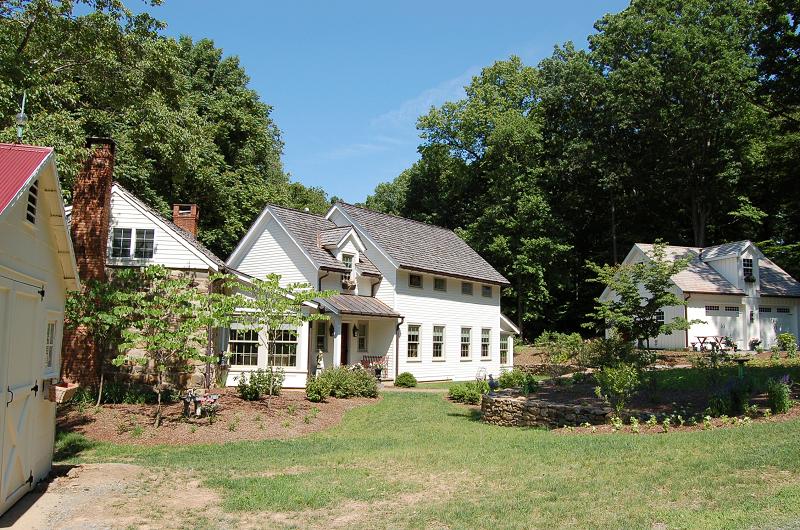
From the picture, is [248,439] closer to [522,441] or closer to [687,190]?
[522,441]

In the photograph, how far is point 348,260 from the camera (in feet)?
89.4

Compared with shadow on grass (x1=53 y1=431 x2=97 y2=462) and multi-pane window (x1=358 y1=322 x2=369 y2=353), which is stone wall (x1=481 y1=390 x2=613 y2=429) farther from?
multi-pane window (x1=358 y1=322 x2=369 y2=353)

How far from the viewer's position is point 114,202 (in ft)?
67.7

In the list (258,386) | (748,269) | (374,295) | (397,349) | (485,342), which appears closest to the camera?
(258,386)

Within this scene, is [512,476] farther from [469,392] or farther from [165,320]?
[469,392]

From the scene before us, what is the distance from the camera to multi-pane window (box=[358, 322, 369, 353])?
27.5 m

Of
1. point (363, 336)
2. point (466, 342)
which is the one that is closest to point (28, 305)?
point (363, 336)

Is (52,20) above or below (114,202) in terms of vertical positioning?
above

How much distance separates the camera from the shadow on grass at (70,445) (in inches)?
468

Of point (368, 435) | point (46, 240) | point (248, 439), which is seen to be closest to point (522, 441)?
point (368, 435)

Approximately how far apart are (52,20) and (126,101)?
2.86 m

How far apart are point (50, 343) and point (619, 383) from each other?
462 inches

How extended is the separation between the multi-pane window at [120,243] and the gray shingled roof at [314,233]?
677cm

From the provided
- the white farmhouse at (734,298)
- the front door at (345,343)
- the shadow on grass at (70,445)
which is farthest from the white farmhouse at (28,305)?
the white farmhouse at (734,298)
